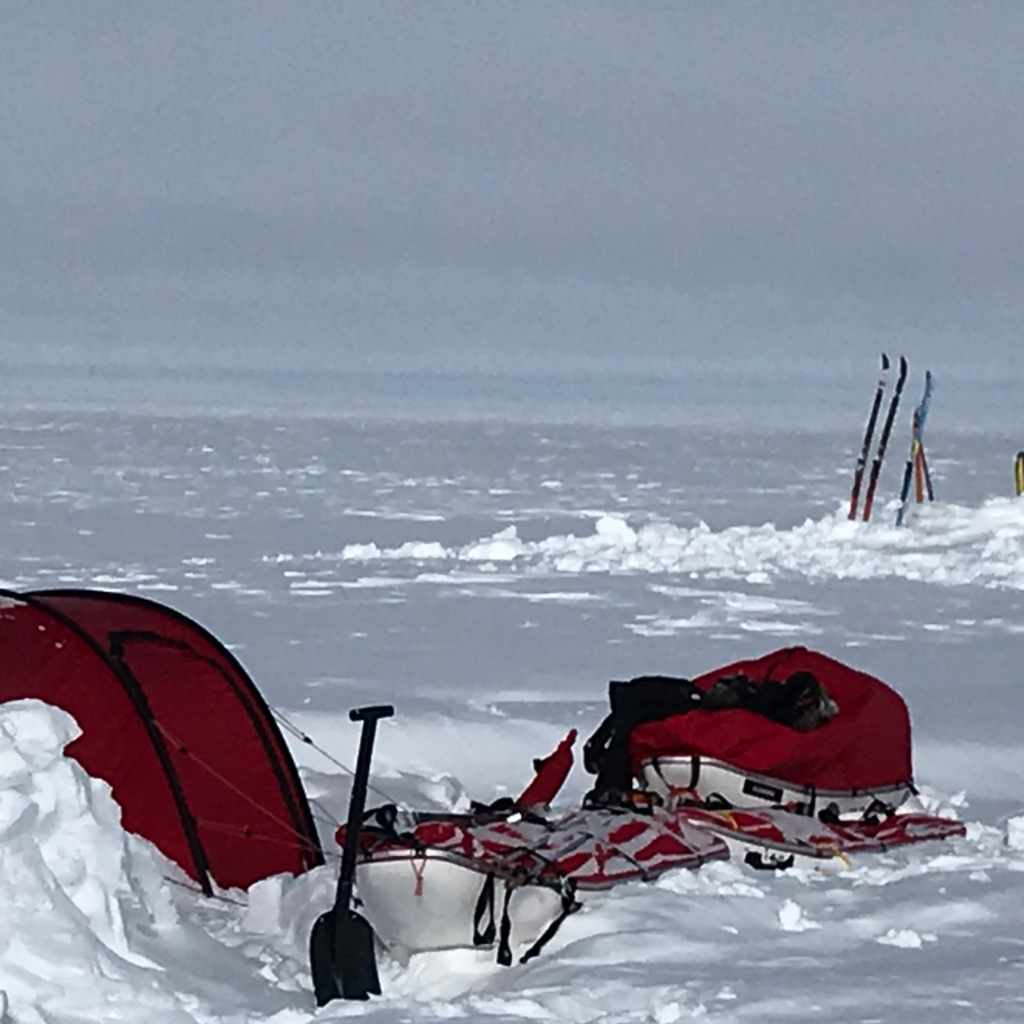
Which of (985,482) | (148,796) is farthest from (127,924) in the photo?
(985,482)

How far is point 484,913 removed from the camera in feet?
14.3

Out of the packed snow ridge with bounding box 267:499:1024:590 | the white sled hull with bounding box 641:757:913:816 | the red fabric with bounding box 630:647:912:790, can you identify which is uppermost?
the packed snow ridge with bounding box 267:499:1024:590

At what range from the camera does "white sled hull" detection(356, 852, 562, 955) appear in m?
4.36

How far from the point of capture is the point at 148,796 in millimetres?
4852

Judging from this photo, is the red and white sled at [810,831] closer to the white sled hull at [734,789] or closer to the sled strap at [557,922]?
the white sled hull at [734,789]

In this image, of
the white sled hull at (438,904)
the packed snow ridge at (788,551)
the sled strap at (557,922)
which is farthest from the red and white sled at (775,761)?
the packed snow ridge at (788,551)

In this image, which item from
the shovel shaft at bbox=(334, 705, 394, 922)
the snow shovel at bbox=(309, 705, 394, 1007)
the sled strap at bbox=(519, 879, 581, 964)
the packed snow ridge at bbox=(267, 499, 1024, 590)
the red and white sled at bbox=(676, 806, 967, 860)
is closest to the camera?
the snow shovel at bbox=(309, 705, 394, 1007)

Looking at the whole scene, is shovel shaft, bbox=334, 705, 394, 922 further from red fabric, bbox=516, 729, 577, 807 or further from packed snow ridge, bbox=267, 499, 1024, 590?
packed snow ridge, bbox=267, 499, 1024, 590

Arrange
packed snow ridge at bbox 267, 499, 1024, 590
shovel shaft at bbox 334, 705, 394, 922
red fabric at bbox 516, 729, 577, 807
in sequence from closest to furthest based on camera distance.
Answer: shovel shaft at bbox 334, 705, 394, 922, red fabric at bbox 516, 729, 577, 807, packed snow ridge at bbox 267, 499, 1024, 590

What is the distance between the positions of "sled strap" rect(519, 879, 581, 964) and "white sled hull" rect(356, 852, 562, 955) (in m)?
0.02

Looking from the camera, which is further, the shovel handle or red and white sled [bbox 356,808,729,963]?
red and white sled [bbox 356,808,729,963]

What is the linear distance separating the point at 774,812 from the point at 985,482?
22327 mm

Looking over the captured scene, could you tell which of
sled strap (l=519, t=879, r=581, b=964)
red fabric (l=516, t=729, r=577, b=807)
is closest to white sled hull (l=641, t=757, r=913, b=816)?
red fabric (l=516, t=729, r=577, b=807)

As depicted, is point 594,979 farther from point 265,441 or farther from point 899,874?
point 265,441
